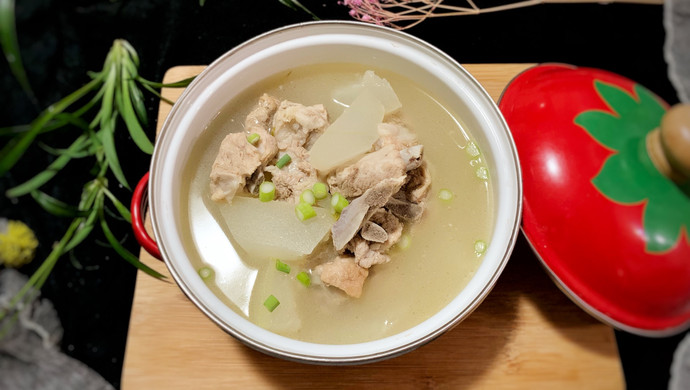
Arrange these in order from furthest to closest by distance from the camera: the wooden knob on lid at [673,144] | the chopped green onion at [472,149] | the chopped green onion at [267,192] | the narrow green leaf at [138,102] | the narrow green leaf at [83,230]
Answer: the narrow green leaf at [138,102]
the narrow green leaf at [83,230]
the chopped green onion at [472,149]
the chopped green onion at [267,192]
the wooden knob on lid at [673,144]

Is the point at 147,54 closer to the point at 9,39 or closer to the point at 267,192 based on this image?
the point at 9,39

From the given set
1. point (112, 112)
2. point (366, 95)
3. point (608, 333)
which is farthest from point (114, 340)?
point (608, 333)

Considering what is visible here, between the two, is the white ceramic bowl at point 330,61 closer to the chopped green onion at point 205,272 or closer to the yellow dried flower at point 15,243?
the chopped green onion at point 205,272

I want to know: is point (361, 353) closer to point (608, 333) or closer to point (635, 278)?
point (635, 278)

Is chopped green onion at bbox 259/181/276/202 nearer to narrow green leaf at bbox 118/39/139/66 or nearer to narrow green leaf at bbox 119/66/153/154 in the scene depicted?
narrow green leaf at bbox 119/66/153/154

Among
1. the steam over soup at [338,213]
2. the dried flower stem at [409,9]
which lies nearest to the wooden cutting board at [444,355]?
the steam over soup at [338,213]
